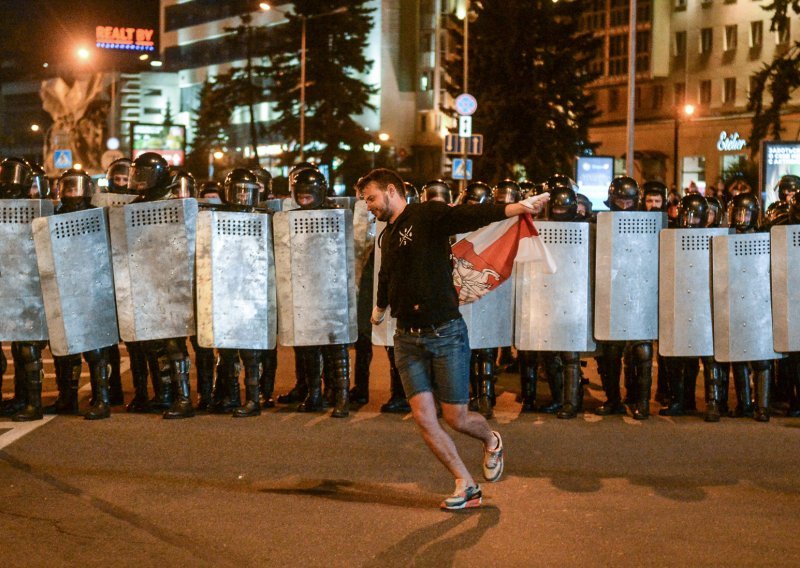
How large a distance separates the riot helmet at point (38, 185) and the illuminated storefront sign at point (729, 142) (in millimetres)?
52779

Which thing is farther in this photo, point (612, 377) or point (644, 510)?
point (612, 377)

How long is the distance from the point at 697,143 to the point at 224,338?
2237 inches

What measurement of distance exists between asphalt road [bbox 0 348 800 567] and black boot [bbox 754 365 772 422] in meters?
0.12

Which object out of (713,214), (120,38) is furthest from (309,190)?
(120,38)

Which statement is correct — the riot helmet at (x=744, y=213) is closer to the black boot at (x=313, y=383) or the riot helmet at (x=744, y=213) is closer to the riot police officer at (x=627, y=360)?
the riot police officer at (x=627, y=360)

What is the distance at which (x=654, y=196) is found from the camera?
999 centimetres

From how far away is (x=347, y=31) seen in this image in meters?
60.8

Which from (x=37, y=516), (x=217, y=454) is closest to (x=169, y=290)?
(x=217, y=454)

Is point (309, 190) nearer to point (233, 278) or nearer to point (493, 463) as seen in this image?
point (233, 278)

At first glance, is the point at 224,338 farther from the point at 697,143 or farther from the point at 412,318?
the point at 697,143

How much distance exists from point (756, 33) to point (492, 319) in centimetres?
5721

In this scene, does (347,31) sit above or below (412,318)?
above

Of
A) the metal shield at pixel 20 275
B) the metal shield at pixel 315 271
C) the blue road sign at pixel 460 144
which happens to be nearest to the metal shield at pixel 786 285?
the metal shield at pixel 315 271

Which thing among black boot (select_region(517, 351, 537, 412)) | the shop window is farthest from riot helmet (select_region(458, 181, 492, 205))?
the shop window
